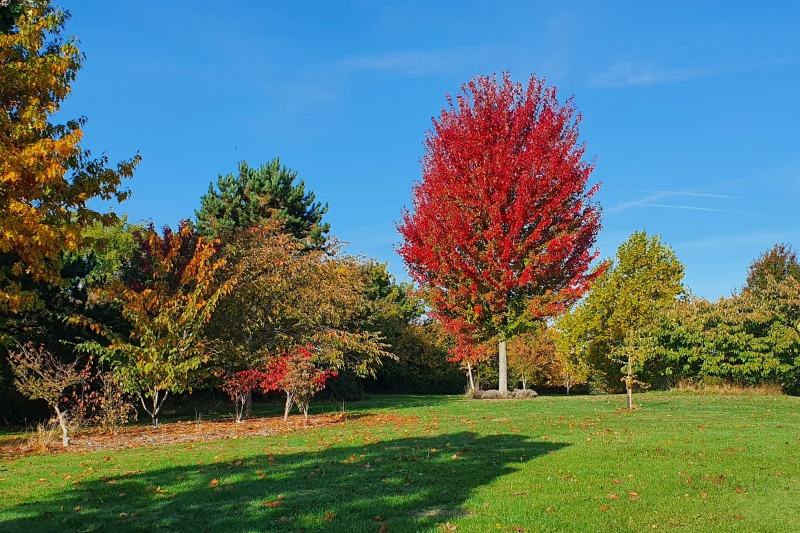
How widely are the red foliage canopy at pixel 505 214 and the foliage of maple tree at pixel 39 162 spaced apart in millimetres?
13177

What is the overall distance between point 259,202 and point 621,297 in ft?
66.8

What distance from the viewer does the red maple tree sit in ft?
71.8

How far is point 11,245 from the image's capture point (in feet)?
32.9

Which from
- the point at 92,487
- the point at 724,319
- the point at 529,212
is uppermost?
the point at 529,212

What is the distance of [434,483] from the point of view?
6754 millimetres

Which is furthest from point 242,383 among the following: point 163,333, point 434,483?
point 434,483

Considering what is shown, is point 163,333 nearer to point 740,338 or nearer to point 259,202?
point 259,202

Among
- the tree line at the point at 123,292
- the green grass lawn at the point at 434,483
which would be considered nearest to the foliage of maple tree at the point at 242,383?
the tree line at the point at 123,292

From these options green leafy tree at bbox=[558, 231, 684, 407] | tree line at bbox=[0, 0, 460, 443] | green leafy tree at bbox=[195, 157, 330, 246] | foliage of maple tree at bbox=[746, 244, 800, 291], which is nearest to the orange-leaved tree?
tree line at bbox=[0, 0, 460, 443]

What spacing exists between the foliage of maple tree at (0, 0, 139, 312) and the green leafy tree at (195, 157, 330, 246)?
14110 millimetres

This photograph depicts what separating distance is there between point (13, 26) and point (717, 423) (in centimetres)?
1611

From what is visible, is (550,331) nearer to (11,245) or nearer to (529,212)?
(529,212)

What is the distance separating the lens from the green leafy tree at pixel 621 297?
109 feet

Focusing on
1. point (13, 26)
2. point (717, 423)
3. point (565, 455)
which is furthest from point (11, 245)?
point (717, 423)
